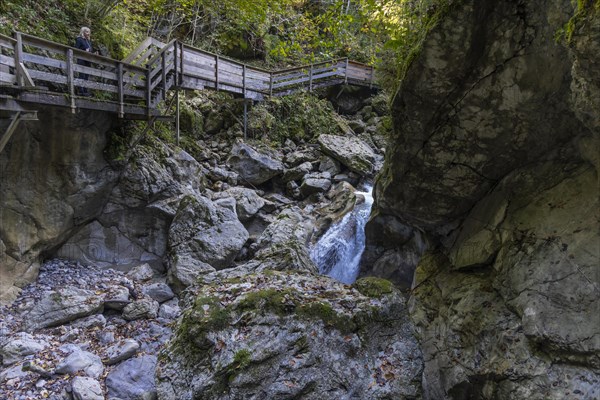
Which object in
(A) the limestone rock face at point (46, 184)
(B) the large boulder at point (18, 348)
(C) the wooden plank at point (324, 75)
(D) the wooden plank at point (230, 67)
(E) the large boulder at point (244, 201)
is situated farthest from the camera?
(C) the wooden plank at point (324, 75)

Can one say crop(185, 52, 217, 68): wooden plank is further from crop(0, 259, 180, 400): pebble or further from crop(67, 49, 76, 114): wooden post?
crop(0, 259, 180, 400): pebble

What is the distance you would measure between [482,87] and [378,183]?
3571 mm

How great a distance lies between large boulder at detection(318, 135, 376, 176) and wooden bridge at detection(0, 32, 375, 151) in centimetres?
383

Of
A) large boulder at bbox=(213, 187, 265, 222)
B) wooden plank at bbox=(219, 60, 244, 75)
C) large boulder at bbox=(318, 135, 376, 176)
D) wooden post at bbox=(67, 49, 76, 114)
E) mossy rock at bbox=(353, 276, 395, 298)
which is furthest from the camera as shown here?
large boulder at bbox=(318, 135, 376, 176)

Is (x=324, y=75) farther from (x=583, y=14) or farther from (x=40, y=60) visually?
(x=583, y=14)

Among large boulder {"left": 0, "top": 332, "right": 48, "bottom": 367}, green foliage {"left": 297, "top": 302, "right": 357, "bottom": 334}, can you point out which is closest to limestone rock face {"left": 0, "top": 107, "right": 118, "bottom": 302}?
large boulder {"left": 0, "top": 332, "right": 48, "bottom": 367}

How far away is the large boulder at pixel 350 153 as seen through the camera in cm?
1575

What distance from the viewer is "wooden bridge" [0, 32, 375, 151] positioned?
6957 mm

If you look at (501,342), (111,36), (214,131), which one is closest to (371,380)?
(501,342)

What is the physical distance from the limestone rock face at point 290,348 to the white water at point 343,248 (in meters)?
5.95

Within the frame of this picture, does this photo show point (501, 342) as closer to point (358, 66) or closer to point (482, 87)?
point (482, 87)

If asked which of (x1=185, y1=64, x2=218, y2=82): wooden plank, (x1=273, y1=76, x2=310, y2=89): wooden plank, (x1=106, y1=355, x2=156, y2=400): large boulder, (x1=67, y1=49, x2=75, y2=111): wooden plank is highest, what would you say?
(x1=273, y1=76, x2=310, y2=89): wooden plank

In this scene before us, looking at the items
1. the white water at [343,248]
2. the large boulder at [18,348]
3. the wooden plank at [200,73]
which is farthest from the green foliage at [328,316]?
the wooden plank at [200,73]

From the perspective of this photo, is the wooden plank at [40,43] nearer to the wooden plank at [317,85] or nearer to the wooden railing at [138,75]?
the wooden railing at [138,75]
